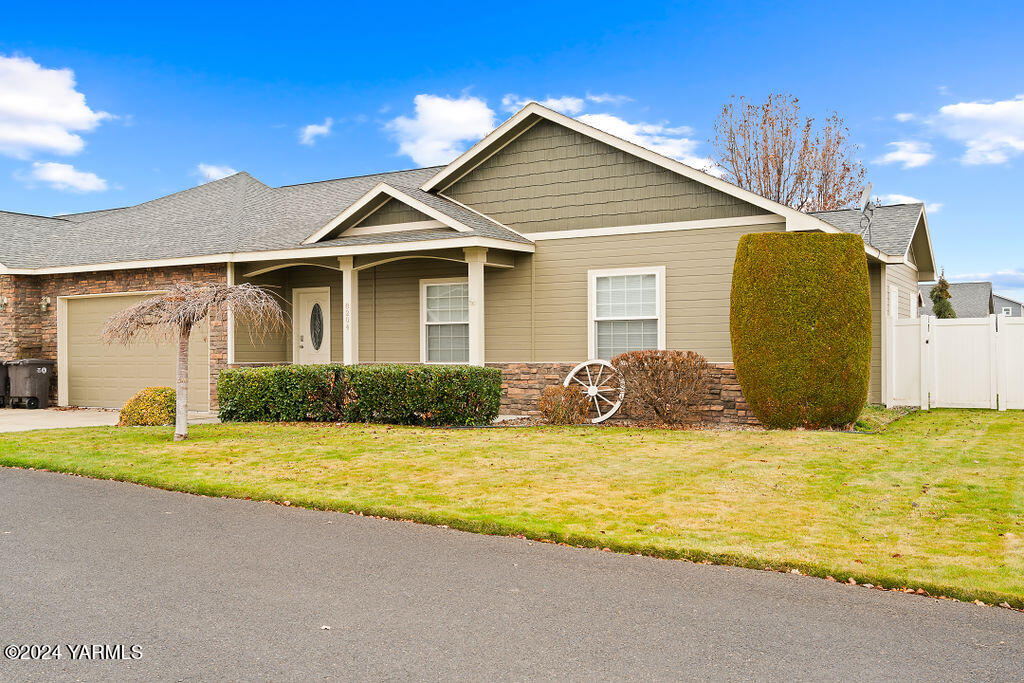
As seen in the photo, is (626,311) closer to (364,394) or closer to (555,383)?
(555,383)

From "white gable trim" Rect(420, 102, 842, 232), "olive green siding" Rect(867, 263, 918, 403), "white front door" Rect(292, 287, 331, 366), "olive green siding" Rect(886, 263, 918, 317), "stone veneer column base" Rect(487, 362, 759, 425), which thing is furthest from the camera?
"white front door" Rect(292, 287, 331, 366)

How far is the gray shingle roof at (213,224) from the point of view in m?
16.0

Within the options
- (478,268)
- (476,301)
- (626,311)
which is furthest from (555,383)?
(478,268)

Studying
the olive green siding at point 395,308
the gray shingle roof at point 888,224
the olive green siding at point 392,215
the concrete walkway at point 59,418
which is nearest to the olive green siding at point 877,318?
the gray shingle roof at point 888,224

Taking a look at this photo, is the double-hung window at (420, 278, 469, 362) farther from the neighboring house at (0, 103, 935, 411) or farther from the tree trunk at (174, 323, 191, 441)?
the tree trunk at (174, 323, 191, 441)

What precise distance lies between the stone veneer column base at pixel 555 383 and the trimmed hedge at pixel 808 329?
1.02 m

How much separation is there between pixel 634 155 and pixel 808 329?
182 inches

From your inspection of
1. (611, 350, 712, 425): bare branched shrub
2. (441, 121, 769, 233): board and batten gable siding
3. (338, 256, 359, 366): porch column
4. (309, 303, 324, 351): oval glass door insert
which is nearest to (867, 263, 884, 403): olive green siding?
(441, 121, 769, 233): board and batten gable siding

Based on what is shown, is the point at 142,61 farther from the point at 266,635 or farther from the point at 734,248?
the point at 266,635

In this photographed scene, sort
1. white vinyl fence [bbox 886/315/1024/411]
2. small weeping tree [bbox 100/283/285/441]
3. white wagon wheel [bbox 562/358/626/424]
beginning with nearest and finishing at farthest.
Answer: small weeping tree [bbox 100/283/285/441] → white wagon wheel [bbox 562/358/626/424] → white vinyl fence [bbox 886/315/1024/411]

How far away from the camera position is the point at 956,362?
1515 centimetres

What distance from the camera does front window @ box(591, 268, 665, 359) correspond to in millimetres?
14047

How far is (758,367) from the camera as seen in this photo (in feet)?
38.8

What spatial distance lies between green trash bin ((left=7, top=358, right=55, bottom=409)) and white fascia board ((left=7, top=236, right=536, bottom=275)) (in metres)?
2.08
